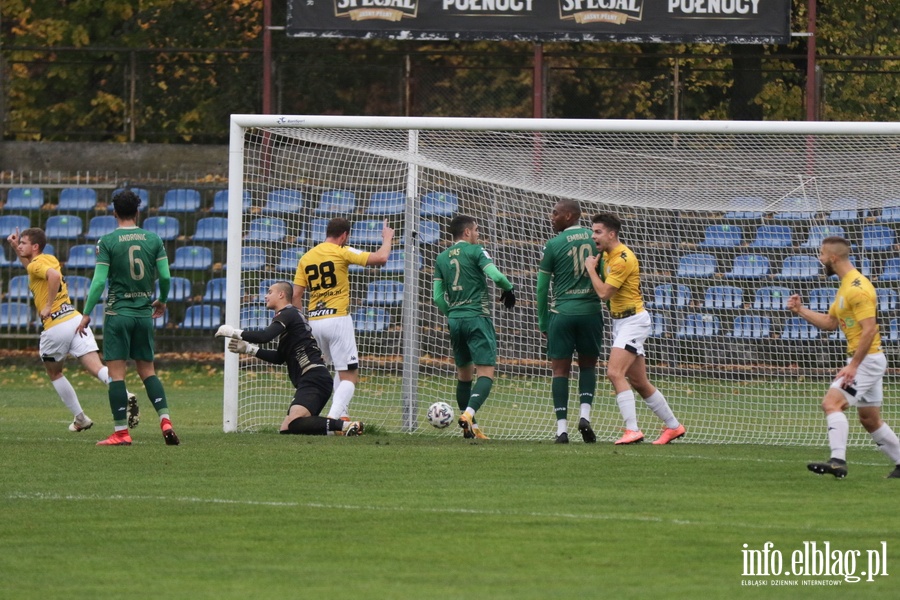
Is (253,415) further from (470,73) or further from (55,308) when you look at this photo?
(470,73)

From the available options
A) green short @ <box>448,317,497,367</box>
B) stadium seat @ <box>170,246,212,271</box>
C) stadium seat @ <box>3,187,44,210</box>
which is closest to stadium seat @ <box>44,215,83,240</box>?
stadium seat @ <box>3,187,44,210</box>

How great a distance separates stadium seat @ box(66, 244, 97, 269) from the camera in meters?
23.0

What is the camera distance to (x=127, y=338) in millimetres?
11461

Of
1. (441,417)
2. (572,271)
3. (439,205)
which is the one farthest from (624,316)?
(439,205)

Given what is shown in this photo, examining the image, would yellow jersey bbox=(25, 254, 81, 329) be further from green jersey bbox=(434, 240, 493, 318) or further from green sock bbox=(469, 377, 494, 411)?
green sock bbox=(469, 377, 494, 411)

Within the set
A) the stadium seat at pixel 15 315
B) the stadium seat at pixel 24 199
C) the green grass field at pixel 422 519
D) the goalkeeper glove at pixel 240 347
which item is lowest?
the green grass field at pixel 422 519

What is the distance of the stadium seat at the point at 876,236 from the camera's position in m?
15.7

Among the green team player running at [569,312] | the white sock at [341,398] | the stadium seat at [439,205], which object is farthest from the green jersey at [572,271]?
the stadium seat at [439,205]

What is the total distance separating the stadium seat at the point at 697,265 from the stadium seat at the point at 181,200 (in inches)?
398

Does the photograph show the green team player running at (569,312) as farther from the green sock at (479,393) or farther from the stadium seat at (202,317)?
the stadium seat at (202,317)

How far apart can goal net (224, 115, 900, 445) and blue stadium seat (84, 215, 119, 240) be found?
24.2ft

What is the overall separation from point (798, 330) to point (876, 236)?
5.20ft

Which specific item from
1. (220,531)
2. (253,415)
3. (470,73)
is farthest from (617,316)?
(470,73)

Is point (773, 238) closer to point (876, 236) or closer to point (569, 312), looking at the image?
point (876, 236)
